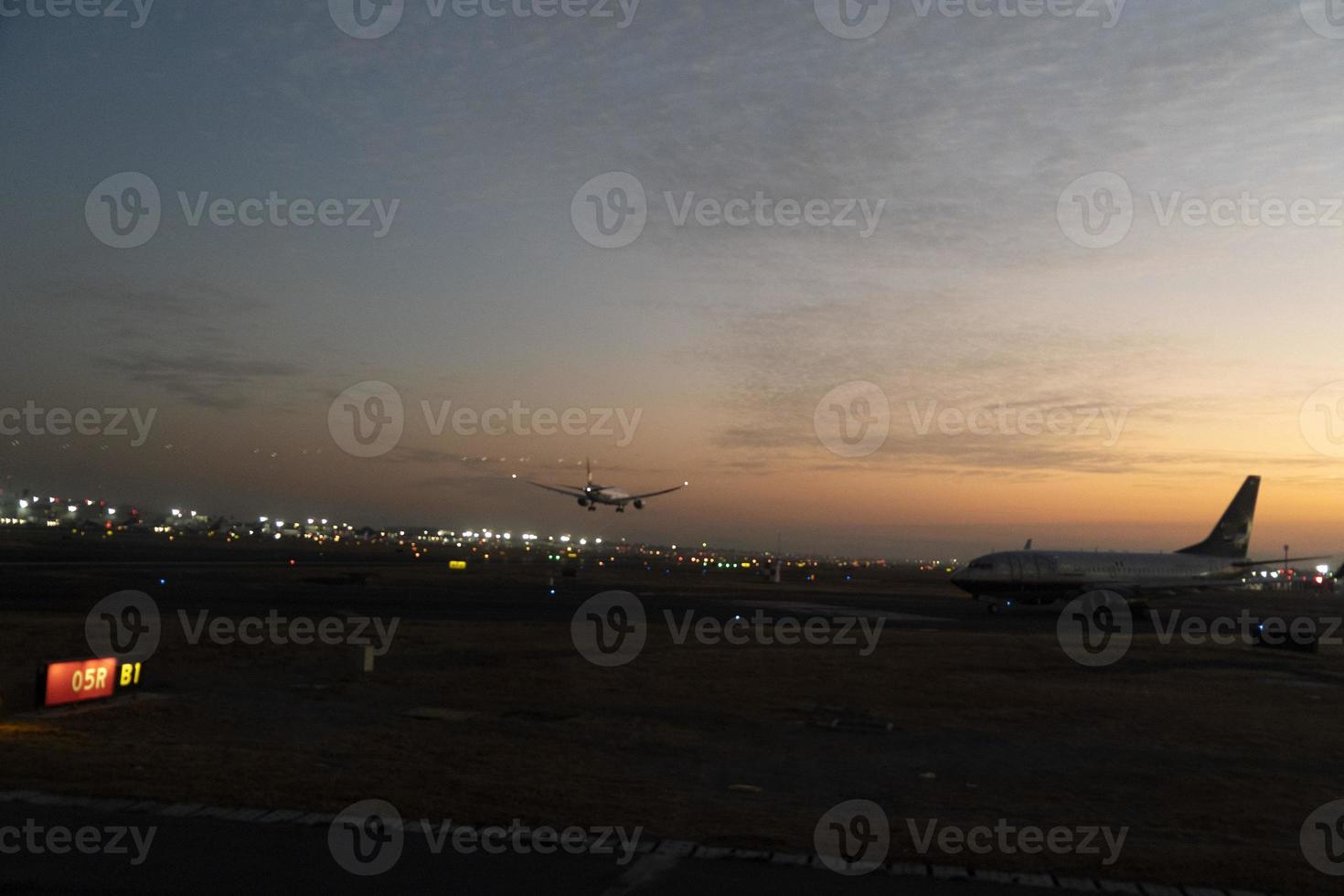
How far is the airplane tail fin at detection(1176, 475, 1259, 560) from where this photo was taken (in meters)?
68.9

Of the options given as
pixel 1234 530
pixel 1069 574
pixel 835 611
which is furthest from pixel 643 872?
pixel 1234 530

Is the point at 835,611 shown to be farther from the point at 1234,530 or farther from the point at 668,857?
the point at 668,857

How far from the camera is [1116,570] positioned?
6088 centimetres

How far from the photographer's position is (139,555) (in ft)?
295

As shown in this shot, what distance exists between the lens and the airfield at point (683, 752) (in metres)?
9.91

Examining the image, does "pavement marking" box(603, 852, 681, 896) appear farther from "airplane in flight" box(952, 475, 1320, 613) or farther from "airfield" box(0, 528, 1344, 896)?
"airplane in flight" box(952, 475, 1320, 613)

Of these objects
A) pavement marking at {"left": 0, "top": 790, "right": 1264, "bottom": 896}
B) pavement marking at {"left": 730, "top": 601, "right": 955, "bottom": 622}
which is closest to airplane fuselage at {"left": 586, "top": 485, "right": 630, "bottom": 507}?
pavement marking at {"left": 730, "top": 601, "right": 955, "bottom": 622}

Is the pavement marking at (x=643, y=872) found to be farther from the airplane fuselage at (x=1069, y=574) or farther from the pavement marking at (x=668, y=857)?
the airplane fuselage at (x=1069, y=574)

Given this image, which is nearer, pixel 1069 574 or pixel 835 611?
pixel 835 611

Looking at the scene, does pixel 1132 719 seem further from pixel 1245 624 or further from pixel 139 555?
pixel 139 555

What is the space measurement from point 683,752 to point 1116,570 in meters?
51.9

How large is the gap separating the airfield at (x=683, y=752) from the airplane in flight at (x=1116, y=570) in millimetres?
22303

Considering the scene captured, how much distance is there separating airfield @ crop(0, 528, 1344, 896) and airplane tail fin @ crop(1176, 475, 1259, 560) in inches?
1441

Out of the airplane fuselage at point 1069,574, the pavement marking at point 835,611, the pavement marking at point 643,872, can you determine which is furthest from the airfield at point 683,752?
the airplane fuselage at point 1069,574
